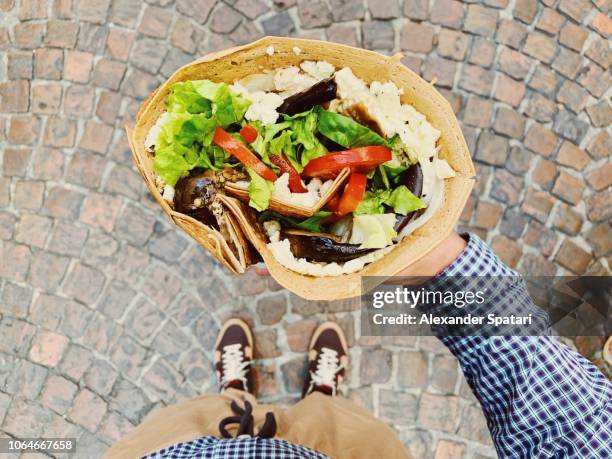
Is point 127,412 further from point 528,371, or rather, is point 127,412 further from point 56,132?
point 528,371

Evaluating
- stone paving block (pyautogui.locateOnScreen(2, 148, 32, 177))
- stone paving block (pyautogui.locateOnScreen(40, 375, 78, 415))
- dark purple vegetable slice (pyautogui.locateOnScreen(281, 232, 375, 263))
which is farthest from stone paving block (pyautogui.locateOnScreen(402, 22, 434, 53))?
stone paving block (pyautogui.locateOnScreen(40, 375, 78, 415))

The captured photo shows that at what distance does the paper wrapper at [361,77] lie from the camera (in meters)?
1.75

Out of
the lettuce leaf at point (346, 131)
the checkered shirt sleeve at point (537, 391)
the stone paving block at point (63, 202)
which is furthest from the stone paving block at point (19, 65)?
the checkered shirt sleeve at point (537, 391)

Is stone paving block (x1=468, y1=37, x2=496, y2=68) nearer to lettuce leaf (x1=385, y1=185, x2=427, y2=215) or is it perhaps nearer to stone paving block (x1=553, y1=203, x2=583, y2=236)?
stone paving block (x1=553, y1=203, x2=583, y2=236)

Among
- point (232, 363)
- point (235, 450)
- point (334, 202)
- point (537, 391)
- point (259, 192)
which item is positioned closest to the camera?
point (259, 192)

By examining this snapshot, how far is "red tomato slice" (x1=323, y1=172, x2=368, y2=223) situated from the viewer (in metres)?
1.80

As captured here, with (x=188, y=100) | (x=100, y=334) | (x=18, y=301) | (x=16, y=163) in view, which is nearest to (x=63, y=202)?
(x=16, y=163)

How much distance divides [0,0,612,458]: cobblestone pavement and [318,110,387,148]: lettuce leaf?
1785 millimetres

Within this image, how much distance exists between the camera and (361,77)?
1875 mm

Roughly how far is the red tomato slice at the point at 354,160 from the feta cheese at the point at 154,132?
0.59 metres

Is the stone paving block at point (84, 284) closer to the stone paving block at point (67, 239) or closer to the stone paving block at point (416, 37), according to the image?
the stone paving block at point (67, 239)

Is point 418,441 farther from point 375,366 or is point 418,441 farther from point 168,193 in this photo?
point 168,193

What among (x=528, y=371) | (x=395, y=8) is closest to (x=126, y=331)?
(x=528, y=371)

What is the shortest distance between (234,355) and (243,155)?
1846mm
